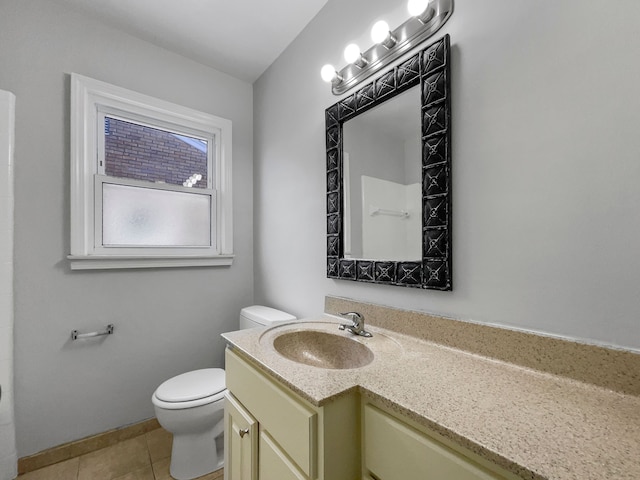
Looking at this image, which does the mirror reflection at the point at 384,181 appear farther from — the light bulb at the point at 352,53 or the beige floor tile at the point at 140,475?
the beige floor tile at the point at 140,475

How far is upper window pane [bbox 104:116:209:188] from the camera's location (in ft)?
5.85

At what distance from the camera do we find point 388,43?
118 centimetres

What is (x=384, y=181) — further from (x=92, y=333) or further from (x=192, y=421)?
(x=92, y=333)

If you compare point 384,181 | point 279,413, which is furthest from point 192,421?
point 384,181

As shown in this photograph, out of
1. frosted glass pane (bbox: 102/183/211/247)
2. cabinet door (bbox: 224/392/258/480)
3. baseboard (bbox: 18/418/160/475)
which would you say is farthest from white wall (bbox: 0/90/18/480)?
cabinet door (bbox: 224/392/258/480)

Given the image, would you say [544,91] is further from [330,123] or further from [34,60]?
[34,60]

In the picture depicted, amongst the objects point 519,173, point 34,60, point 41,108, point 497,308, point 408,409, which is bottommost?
point 408,409

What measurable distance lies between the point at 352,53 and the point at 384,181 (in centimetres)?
62

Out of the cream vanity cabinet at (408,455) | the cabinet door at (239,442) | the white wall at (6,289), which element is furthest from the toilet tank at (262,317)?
the white wall at (6,289)

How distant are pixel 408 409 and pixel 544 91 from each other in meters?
0.93

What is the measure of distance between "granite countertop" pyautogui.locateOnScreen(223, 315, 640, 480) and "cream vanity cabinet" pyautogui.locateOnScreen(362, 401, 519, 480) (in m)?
0.04

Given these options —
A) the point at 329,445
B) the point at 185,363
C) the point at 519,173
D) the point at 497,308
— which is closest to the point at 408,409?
the point at 329,445

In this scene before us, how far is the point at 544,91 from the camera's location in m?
0.81

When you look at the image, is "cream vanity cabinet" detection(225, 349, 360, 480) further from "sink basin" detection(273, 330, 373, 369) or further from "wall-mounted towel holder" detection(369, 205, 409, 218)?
"wall-mounted towel holder" detection(369, 205, 409, 218)
